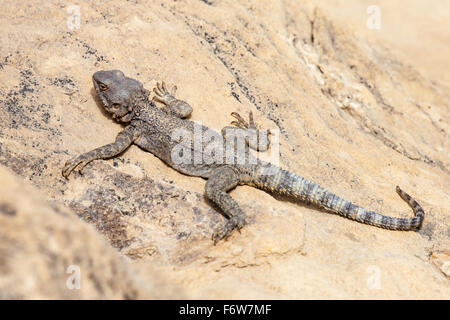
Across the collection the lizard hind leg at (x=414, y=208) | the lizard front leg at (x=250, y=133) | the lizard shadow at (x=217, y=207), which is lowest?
the lizard shadow at (x=217, y=207)

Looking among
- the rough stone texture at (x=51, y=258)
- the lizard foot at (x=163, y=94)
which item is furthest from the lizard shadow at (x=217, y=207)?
the rough stone texture at (x=51, y=258)

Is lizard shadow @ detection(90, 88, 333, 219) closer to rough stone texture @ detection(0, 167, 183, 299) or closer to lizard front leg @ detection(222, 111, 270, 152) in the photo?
lizard front leg @ detection(222, 111, 270, 152)

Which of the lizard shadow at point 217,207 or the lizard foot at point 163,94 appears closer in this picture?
the lizard shadow at point 217,207

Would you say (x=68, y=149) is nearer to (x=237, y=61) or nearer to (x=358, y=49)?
(x=237, y=61)

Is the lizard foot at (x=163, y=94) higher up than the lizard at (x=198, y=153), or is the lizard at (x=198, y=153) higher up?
the lizard foot at (x=163, y=94)

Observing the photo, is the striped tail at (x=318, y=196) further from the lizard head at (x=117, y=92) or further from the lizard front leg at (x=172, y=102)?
the lizard head at (x=117, y=92)

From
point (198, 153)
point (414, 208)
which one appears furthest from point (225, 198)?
point (414, 208)

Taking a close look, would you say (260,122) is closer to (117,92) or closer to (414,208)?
(117,92)
